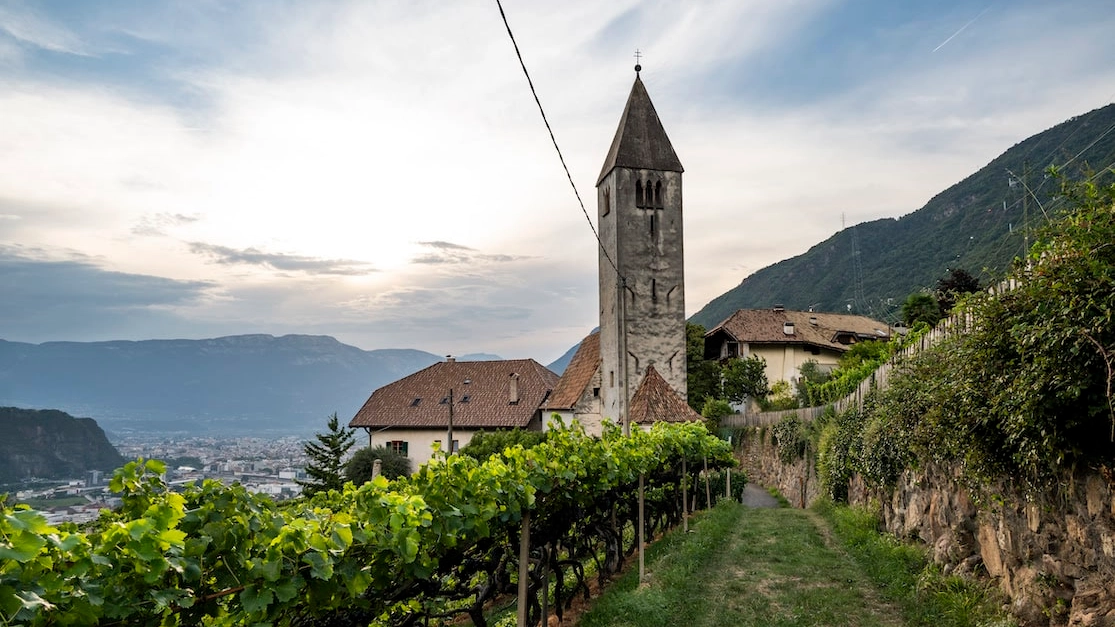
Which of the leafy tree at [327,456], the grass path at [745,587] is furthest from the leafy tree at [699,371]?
the grass path at [745,587]

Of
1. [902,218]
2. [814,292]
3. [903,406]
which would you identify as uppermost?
[902,218]

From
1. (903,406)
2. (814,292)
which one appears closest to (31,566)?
(903,406)

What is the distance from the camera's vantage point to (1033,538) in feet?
21.5

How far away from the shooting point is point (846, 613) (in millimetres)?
8188

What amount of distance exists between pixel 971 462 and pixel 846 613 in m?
2.23

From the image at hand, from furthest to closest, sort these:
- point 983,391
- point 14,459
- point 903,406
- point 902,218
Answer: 1. point 902,218
2. point 14,459
3. point 903,406
4. point 983,391

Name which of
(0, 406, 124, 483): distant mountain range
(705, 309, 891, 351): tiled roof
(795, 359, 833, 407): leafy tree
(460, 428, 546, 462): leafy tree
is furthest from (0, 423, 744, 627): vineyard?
(0, 406, 124, 483): distant mountain range

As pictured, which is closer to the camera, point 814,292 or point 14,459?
point 14,459

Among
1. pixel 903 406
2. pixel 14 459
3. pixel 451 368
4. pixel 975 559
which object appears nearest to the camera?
pixel 975 559

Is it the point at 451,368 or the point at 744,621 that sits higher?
the point at 451,368

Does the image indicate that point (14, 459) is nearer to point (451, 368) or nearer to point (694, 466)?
point (451, 368)

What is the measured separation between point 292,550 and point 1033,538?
6200 mm

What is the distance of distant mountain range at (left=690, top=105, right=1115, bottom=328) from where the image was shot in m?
55.6

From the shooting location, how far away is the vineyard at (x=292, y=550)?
9.95 ft
